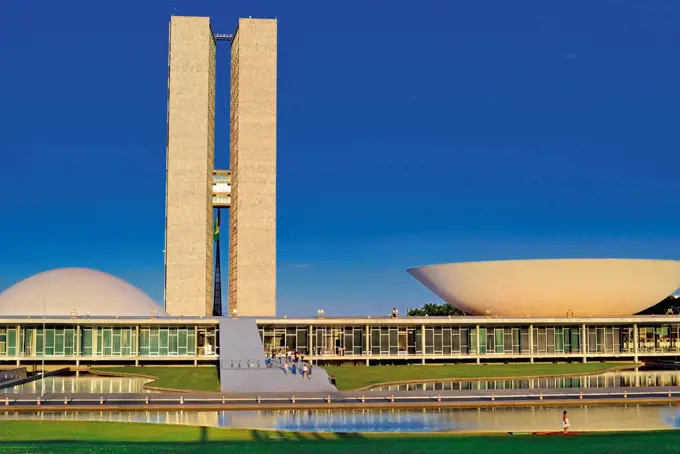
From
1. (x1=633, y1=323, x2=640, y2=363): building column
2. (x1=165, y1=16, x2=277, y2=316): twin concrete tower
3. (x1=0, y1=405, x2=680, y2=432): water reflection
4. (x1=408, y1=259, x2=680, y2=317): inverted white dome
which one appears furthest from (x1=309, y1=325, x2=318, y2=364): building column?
(x1=0, y1=405, x2=680, y2=432): water reflection

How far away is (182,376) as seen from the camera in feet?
160

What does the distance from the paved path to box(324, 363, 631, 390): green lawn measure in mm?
6451

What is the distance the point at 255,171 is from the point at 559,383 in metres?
49.6

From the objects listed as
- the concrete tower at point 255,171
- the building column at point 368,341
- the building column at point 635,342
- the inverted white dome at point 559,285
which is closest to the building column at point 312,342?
the building column at point 368,341

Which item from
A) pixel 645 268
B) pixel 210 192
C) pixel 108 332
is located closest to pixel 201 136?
pixel 210 192

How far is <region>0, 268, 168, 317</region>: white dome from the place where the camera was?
63438mm

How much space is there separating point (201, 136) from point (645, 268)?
1829 inches

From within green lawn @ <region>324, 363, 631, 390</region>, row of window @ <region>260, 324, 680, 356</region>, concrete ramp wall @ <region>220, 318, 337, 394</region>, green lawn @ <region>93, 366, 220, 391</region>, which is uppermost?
row of window @ <region>260, 324, 680, 356</region>

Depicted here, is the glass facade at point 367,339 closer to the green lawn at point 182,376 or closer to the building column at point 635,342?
the building column at point 635,342

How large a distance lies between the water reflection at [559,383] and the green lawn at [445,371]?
1696 mm

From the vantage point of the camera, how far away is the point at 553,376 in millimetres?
50625

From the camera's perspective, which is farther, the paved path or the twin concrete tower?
the twin concrete tower

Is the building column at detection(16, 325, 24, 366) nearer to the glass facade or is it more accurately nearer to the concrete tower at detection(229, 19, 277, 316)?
the glass facade

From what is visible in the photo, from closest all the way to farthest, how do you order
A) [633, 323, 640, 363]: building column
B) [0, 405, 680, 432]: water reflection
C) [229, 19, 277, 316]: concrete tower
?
[0, 405, 680, 432]: water reflection < [633, 323, 640, 363]: building column < [229, 19, 277, 316]: concrete tower
